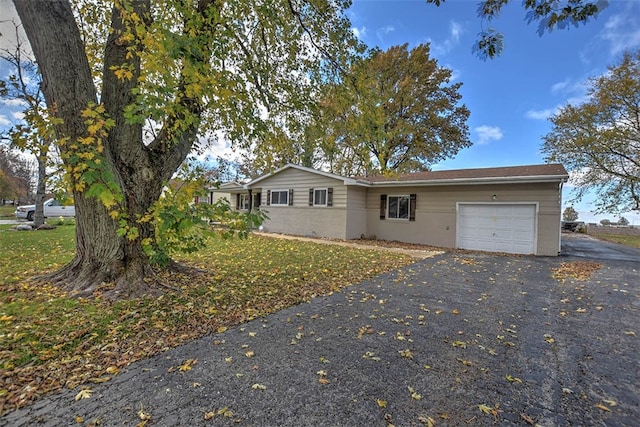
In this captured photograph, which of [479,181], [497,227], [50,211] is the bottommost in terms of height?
[50,211]

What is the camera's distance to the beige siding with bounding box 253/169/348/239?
45.5 ft

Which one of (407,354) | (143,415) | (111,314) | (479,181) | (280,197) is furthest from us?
(280,197)

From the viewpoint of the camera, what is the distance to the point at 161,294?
4.57 m

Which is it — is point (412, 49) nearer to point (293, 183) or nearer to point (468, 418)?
point (293, 183)

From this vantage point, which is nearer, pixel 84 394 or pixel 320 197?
pixel 84 394

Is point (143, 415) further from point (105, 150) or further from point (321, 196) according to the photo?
point (321, 196)

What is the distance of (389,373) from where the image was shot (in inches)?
106

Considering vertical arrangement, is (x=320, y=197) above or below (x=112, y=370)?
above

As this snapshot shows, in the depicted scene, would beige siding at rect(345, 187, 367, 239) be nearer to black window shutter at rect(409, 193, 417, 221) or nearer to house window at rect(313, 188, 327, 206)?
house window at rect(313, 188, 327, 206)

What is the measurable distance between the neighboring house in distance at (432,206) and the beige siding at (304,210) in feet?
0.15

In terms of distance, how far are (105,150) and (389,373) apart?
4537 millimetres

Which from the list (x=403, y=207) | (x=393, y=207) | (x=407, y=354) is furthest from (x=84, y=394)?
(x=393, y=207)

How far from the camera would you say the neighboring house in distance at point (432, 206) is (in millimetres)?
10617

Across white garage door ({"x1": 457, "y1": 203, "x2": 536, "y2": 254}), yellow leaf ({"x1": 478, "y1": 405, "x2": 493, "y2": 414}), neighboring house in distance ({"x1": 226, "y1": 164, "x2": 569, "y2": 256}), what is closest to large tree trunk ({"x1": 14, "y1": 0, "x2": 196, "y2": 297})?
yellow leaf ({"x1": 478, "y1": 405, "x2": 493, "y2": 414})
